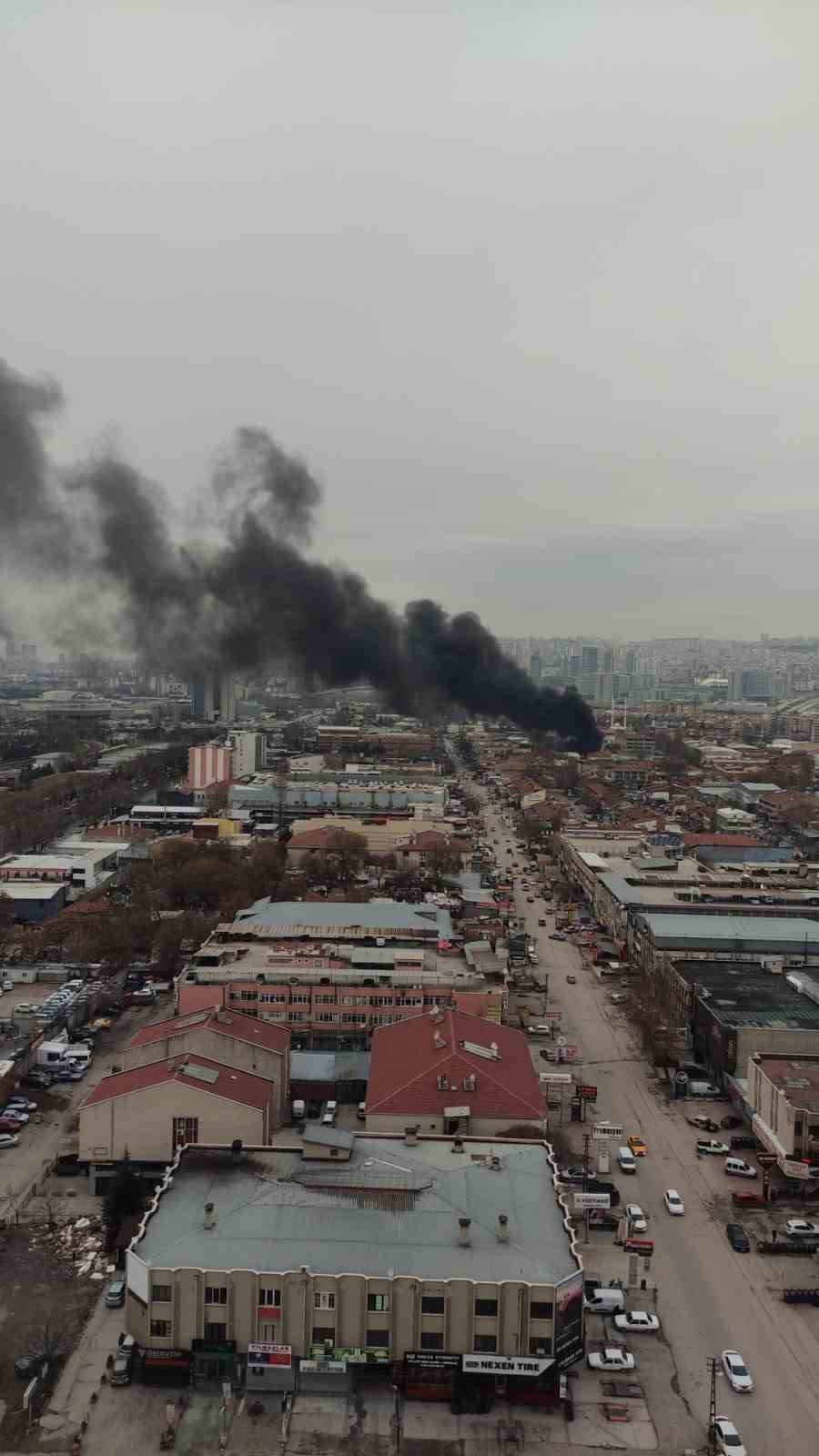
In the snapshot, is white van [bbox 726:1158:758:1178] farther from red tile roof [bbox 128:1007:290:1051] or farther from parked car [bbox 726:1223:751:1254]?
red tile roof [bbox 128:1007:290:1051]

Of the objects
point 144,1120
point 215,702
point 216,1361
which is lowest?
point 216,1361

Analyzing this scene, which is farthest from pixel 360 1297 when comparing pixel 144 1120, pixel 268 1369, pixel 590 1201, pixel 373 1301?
pixel 144 1120

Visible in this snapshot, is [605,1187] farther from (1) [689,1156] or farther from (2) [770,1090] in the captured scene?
(2) [770,1090]

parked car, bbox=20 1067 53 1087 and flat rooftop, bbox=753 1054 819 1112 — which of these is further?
parked car, bbox=20 1067 53 1087

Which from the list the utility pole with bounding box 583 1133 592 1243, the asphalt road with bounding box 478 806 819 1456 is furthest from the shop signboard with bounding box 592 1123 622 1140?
the asphalt road with bounding box 478 806 819 1456

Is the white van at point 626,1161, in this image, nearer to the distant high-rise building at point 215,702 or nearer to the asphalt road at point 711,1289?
the asphalt road at point 711,1289

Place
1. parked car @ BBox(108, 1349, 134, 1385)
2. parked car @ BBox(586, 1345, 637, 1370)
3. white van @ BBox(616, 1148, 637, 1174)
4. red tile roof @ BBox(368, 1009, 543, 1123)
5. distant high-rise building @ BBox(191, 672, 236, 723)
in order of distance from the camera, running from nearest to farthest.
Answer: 1. parked car @ BBox(108, 1349, 134, 1385)
2. parked car @ BBox(586, 1345, 637, 1370)
3. red tile roof @ BBox(368, 1009, 543, 1123)
4. white van @ BBox(616, 1148, 637, 1174)
5. distant high-rise building @ BBox(191, 672, 236, 723)

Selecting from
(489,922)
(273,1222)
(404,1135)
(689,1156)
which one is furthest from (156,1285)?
(489,922)

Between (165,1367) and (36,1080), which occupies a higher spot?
(165,1367)

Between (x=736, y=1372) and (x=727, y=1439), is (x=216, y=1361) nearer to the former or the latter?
(x=727, y=1439)

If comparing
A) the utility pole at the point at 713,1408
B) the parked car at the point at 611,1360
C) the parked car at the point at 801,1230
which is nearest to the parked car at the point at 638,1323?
the parked car at the point at 611,1360
